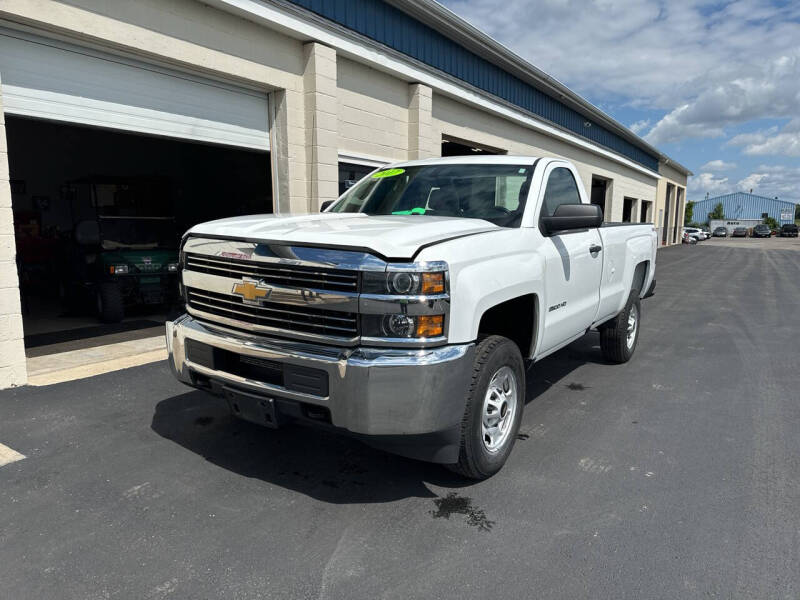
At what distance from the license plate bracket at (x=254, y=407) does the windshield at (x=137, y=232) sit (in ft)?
24.4

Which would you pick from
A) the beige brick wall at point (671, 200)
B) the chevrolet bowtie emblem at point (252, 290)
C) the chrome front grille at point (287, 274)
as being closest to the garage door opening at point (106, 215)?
the chrome front grille at point (287, 274)

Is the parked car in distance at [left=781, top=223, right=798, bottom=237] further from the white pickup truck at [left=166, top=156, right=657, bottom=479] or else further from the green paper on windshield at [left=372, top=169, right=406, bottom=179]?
the white pickup truck at [left=166, top=156, right=657, bottom=479]

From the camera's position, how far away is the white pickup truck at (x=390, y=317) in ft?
8.84

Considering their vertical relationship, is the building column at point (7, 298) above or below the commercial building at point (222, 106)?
below

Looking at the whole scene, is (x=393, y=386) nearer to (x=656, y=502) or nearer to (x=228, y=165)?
(x=656, y=502)

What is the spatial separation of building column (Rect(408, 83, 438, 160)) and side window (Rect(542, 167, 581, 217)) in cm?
644

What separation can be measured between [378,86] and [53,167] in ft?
34.4

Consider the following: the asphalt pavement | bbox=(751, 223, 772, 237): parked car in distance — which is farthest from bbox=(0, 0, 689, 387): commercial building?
bbox=(751, 223, 772, 237): parked car in distance

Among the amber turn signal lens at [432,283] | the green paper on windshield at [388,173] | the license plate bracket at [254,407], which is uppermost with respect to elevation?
the green paper on windshield at [388,173]

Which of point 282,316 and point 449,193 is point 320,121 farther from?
point 282,316

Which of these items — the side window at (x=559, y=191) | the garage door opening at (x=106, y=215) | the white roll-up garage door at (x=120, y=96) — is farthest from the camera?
the garage door opening at (x=106, y=215)

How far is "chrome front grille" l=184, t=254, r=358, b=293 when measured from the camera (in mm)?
2760

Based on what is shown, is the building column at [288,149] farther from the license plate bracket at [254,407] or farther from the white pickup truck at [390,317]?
the license plate bracket at [254,407]

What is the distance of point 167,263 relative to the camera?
938cm
